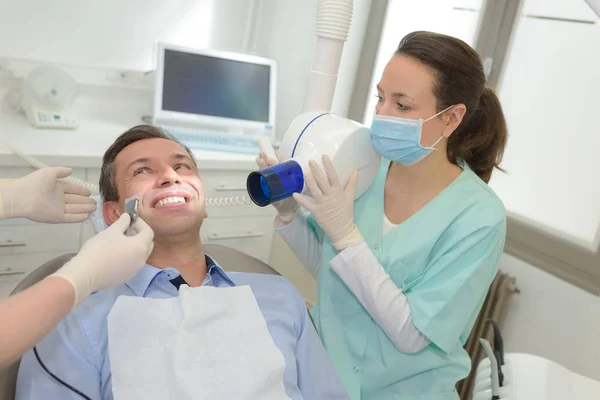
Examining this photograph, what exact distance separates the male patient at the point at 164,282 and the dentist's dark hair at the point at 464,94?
64 cm

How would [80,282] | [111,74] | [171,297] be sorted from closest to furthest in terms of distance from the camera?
1. [80,282]
2. [171,297]
3. [111,74]

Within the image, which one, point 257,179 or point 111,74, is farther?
point 111,74

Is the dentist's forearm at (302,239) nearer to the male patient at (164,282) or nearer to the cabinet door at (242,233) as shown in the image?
the male patient at (164,282)

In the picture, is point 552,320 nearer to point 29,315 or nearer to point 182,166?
point 182,166

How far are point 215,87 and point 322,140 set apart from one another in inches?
60.6

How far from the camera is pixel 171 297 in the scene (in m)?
1.35

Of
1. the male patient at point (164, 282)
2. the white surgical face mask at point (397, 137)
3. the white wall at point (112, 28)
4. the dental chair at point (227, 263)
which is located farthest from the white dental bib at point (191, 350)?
the white wall at point (112, 28)

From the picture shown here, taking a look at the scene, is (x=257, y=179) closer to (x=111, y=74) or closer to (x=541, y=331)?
(x=541, y=331)

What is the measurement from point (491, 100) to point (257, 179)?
2.35ft

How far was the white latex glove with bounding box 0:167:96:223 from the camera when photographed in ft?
4.42

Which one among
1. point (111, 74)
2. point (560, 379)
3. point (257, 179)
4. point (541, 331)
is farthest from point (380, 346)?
point (111, 74)

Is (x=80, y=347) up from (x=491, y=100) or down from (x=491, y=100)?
down

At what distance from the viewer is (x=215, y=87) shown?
9.20 ft

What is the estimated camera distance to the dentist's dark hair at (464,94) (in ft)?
4.70
